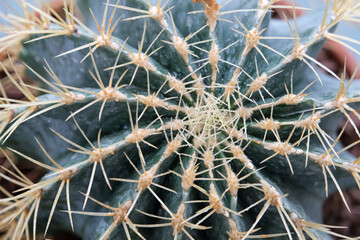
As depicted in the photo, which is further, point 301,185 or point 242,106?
point 301,185

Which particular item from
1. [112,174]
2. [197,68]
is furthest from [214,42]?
[112,174]

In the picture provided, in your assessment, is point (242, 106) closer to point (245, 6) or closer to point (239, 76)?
point (239, 76)

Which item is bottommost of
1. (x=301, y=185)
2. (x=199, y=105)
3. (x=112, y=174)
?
(x=301, y=185)

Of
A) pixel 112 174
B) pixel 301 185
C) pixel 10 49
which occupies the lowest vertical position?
pixel 301 185

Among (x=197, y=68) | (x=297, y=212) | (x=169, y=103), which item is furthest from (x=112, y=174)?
(x=297, y=212)

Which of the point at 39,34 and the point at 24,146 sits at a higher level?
the point at 39,34

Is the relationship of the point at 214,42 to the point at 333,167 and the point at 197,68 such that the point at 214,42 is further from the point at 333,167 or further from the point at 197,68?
the point at 333,167
